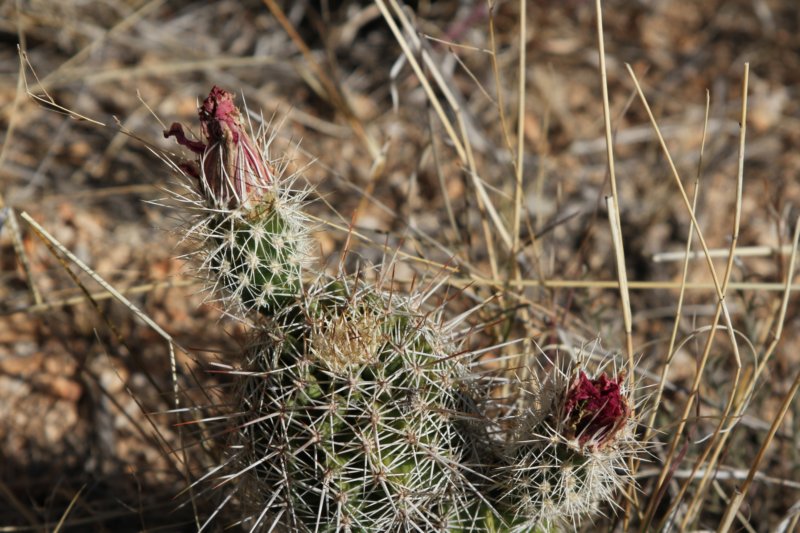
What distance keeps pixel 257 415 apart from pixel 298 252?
328mm

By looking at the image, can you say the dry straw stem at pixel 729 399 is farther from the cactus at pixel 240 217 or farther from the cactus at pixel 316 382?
the cactus at pixel 240 217

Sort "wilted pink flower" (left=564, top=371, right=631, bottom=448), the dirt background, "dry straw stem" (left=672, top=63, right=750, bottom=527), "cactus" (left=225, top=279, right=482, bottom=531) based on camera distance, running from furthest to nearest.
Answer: the dirt background, "dry straw stem" (left=672, top=63, right=750, bottom=527), "cactus" (left=225, top=279, right=482, bottom=531), "wilted pink flower" (left=564, top=371, right=631, bottom=448)

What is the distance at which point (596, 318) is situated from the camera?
2.27 metres

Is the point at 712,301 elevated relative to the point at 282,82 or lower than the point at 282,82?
lower

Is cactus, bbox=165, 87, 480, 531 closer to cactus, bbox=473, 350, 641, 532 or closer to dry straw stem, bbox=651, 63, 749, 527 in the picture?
cactus, bbox=473, 350, 641, 532

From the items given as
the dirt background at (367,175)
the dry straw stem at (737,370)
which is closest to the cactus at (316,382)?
the dry straw stem at (737,370)

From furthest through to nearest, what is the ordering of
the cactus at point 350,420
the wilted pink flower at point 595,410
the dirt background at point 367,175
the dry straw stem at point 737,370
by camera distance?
1. the dirt background at point 367,175
2. the dry straw stem at point 737,370
3. the cactus at point 350,420
4. the wilted pink flower at point 595,410

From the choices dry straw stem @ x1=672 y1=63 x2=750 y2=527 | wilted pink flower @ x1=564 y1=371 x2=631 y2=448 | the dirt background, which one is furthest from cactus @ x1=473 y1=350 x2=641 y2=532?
the dirt background

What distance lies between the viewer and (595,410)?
1308 millimetres

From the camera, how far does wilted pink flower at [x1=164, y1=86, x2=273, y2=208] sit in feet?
4.28

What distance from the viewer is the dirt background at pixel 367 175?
7.61 feet

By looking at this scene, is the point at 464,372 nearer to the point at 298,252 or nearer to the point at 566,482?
the point at 566,482

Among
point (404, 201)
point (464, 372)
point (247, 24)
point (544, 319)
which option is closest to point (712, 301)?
point (544, 319)

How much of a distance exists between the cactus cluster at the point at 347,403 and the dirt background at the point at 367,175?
25.5 inches
